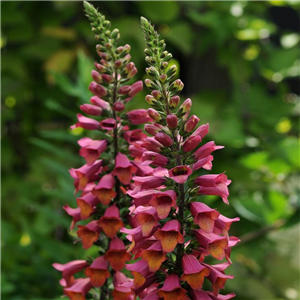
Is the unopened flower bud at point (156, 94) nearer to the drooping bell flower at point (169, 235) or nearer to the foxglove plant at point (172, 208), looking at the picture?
the foxglove plant at point (172, 208)

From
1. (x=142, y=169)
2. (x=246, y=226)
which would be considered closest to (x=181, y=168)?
(x=142, y=169)

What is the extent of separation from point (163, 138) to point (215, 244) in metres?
0.14

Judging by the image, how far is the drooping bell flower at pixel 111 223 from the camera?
76cm

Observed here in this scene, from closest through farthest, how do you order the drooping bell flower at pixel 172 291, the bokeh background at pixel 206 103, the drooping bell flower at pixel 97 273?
the drooping bell flower at pixel 172 291 → the drooping bell flower at pixel 97 273 → the bokeh background at pixel 206 103

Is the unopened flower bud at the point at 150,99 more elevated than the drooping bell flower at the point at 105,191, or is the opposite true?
the unopened flower bud at the point at 150,99

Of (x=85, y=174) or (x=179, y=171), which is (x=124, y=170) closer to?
(x=85, y=174)

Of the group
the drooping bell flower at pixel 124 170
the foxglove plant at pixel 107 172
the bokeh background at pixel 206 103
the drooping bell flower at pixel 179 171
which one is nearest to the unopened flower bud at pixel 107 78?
the foxglove plant at pixel 107 172

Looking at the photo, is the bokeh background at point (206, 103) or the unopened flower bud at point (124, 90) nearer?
the unopened flower bud at point (124, 90)

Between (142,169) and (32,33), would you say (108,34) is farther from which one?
(32,33)

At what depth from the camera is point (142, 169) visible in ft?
2.63

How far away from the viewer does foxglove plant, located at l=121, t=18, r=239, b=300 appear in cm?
62

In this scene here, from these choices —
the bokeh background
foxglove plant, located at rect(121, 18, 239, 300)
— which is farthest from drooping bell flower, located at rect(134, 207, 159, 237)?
the bokeh background

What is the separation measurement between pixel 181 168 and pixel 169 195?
0.11 feet

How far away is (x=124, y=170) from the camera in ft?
2.59
